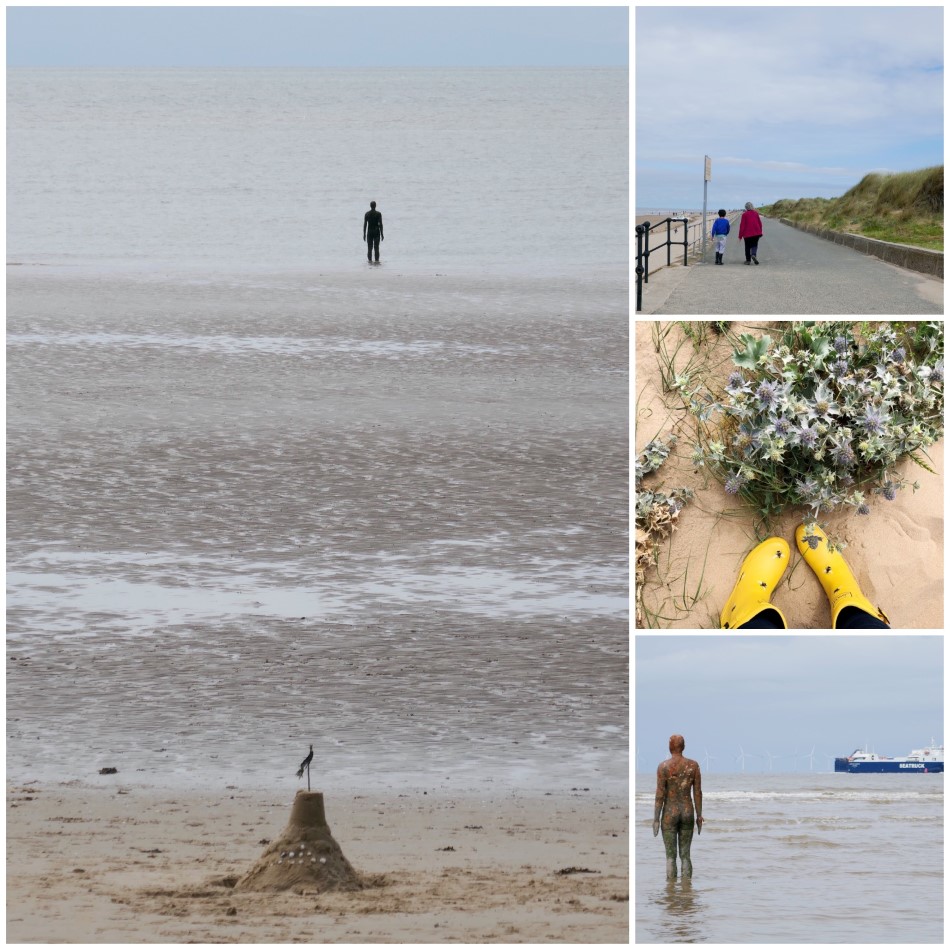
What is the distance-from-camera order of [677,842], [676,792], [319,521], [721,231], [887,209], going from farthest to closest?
[887,209]
[721,231]
[319,521]
[677,842]
[676,792]

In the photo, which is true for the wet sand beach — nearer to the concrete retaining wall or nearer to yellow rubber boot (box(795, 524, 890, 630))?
yellow rubber boot (box(795, 524, 890, 630))

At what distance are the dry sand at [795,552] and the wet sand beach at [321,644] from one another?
1.45 ft

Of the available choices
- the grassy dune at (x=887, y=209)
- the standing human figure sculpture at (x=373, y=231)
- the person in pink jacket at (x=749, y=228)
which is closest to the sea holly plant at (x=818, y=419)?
the person in pink jacket at (x=749, y=228)

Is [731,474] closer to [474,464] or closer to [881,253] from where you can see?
[474,464]

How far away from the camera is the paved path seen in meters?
7.08

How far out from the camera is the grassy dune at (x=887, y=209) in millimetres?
12148

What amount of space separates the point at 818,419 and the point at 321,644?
261 cm

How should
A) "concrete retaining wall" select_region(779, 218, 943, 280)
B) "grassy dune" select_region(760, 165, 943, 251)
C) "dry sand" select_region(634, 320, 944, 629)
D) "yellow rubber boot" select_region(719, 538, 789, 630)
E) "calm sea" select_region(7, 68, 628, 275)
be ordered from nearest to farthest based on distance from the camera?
"yellow rubber boot" select_region(719, 538, 789, 630) → "dry sand" select_region(634, 320, 944, 629) → "concrete retaining wall" select_region(779, 218, 943, 280) → "grassy dune" select_region(760, 165, 943, 251) → "calm sea" select_region(7, 68, 628, 275)

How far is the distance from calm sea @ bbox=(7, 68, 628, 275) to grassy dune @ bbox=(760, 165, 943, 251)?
304 cm

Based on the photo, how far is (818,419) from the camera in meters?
5.96

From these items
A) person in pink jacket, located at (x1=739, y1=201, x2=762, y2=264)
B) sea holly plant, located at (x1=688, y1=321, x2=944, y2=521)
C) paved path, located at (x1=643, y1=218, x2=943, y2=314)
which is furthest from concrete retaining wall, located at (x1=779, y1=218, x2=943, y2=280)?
sea holly plant, located at (x1=688, y1=321, x2=944, y2=521)

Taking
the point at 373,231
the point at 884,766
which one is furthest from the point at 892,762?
the point at 373,231

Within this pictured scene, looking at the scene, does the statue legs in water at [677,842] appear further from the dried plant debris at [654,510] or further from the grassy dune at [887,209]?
the grassy dune at [887,209]

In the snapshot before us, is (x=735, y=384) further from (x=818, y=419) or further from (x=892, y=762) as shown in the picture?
(x=892, y=762)
